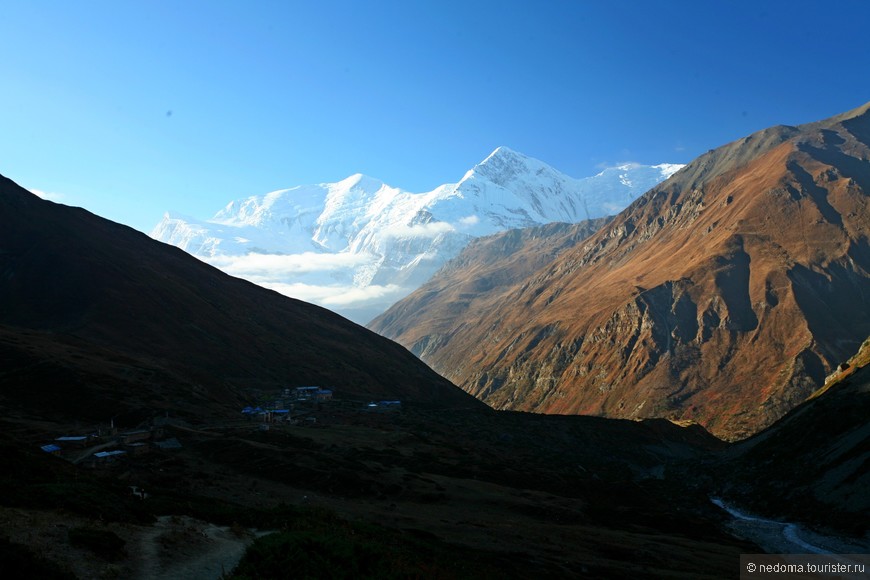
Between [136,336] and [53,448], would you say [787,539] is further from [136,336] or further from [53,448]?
[136,336]

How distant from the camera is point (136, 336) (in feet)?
431

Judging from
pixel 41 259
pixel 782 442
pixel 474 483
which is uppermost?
pixel 41 259

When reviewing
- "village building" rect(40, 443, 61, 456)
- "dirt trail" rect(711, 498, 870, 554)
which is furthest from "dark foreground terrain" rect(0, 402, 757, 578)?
"village building" rect(40, 443, 61, 456)

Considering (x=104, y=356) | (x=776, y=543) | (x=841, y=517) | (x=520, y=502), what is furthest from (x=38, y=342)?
(x=841, y=517)

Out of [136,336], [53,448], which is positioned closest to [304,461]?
[53,448]

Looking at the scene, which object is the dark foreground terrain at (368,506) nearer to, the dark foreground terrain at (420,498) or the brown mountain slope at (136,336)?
the dark foreground terrain at (420,498)

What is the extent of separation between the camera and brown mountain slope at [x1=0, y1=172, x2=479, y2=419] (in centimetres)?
8669

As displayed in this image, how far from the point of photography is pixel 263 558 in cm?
2434

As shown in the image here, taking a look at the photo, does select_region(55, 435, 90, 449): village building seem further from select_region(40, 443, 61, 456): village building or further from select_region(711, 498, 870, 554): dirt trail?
select_region(711, 498, 870, 554): dirt trail

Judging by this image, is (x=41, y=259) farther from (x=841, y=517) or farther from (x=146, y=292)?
(x=841, y=517)

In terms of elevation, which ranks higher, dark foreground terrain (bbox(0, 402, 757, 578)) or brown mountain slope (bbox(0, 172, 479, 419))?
brown mountain slope (bbox(0, 172, 479, 419))

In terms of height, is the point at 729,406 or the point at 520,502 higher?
the point at 729,406

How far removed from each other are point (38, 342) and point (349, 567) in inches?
3682

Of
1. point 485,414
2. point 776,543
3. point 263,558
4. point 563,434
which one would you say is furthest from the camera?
point 485,414
